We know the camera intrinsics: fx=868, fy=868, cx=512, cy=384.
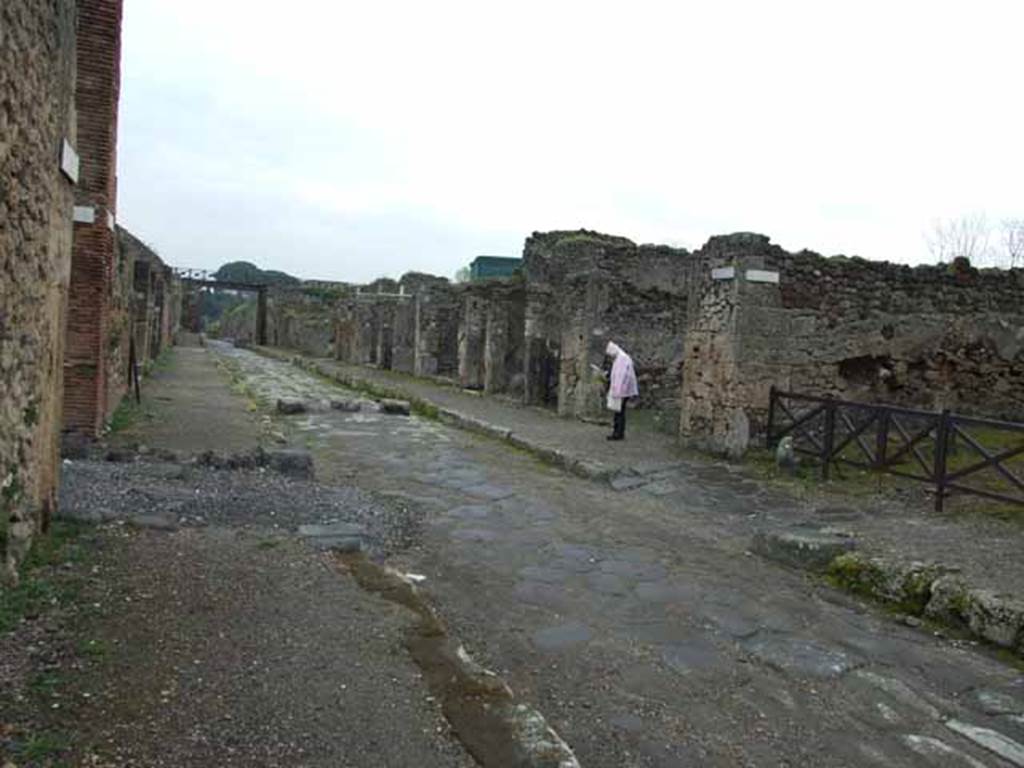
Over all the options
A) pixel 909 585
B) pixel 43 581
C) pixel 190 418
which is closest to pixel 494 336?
pixel 190 418

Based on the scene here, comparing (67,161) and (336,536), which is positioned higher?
(67,161)

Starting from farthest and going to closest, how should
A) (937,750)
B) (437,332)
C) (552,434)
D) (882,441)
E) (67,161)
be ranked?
(437,332), (552,434), (882,441), (67,161), (937,750)

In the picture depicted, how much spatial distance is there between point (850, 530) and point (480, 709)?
16.0ft

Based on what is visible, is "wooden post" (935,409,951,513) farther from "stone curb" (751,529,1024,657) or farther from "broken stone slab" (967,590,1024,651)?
"broken stone slab" (967,590,1024,651)

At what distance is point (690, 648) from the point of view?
188 inches

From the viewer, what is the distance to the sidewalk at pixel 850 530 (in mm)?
5484

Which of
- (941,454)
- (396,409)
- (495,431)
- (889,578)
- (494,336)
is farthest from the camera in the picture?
(494,336)

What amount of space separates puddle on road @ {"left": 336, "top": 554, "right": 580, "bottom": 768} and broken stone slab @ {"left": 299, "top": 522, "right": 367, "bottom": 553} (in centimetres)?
123

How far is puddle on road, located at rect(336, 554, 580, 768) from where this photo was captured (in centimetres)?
313

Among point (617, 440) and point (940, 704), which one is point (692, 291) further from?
point (940, 704)

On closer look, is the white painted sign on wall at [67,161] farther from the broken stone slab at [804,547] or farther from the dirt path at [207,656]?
the broken stone slab at [804,547]

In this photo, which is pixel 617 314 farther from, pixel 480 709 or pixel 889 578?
pixel 480 709

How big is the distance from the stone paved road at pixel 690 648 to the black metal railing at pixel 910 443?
159 centimetres

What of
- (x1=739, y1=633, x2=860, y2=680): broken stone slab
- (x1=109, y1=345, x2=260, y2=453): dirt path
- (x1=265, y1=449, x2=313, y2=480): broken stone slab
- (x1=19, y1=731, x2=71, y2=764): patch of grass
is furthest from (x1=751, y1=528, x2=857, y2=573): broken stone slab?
(x1=109, y1=345, x2=260, y2=453): dirt path
